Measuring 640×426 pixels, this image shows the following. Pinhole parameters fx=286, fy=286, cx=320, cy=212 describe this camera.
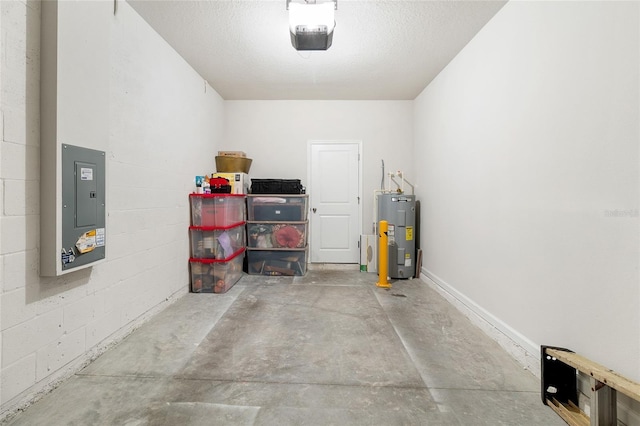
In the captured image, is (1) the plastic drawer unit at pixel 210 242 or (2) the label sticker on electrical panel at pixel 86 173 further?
(1) the plastic drawer unit at pixel 210 242

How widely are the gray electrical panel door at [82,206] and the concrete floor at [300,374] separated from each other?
819mm

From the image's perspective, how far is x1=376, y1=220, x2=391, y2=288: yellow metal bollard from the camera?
3.95m

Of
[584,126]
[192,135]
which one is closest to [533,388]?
[584,126]

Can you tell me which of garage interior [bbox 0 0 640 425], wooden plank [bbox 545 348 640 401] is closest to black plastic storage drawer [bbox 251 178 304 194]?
garage interior [bbox 0 0 640 425]

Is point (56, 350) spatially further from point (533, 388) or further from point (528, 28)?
point (528, 28)

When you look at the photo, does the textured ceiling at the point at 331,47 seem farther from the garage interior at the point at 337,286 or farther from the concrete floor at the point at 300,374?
the concrete floor at the point at 300,374

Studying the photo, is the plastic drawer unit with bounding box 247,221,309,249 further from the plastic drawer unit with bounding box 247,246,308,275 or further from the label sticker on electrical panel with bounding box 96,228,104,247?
the label sticker on electrical panel with bounding box 96,228,104,247

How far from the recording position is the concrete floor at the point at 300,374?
5.08 feet

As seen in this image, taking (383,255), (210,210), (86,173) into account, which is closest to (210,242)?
(210,210)

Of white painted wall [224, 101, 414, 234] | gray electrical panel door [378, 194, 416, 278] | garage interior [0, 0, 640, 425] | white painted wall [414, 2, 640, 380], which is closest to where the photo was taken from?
white painted wall [414, 2, 640, 380]

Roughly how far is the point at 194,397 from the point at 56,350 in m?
0.94

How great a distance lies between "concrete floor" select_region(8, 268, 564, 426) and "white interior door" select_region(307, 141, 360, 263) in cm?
193

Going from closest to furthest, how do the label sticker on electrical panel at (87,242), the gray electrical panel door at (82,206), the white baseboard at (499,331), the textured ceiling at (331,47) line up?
the gray electrical panel door at (82,206) → the label sticker on electrical panel at (87,242) → the white baseboard at (499,331) → the textured ceiling at (331,47)

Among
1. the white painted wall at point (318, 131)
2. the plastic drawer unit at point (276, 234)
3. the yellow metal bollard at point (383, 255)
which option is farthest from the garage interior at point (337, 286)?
the white painted wall at point (318, 131)
